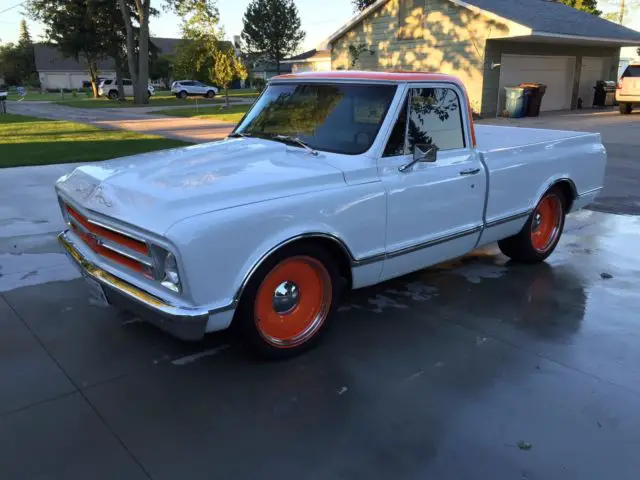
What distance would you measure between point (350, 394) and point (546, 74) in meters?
23.9

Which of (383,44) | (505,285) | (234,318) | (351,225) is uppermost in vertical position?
(383,44)

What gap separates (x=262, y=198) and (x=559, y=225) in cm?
377

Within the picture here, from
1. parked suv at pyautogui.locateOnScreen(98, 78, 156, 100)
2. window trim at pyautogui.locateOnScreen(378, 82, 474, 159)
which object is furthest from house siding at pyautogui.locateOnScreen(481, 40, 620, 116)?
parked suv at pyautogui.locateOnScreen(98, 78, 156, 100)

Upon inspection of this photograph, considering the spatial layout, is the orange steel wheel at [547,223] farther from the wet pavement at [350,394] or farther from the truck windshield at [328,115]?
the truck windshield at [328,115]

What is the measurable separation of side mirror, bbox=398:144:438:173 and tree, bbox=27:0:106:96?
4063 centimetres

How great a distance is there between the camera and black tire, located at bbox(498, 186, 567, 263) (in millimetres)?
5340

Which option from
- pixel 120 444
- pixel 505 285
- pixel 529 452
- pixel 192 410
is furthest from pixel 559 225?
pixel 120 444

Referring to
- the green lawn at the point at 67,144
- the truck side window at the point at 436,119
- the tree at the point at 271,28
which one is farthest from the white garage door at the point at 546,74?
the tree at the point at 271,28

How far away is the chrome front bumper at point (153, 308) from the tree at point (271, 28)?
6113 centimetres

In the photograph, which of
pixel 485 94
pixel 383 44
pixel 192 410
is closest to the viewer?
pixel 192 410

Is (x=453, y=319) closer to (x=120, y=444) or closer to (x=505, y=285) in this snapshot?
(x=505, y=285)

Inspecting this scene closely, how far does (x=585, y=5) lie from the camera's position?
3984 cm

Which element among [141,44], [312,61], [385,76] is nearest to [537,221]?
[385,76]

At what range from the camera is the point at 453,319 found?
13.9ft
